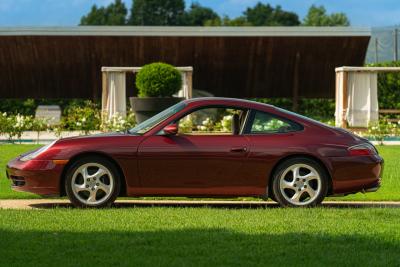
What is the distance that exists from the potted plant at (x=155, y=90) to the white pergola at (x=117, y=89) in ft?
3.20

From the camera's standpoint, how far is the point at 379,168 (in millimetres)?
9578

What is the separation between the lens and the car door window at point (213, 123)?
9773 mm

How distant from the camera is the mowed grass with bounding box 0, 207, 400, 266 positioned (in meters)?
6.19

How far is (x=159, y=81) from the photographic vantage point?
23312 mm

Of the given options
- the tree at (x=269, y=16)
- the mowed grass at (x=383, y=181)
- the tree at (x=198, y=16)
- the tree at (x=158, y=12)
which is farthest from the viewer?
the tree at (x=158, y=12)

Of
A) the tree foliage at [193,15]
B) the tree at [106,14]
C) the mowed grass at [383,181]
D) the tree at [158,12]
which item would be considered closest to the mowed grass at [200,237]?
the mowed grass at [383,181]

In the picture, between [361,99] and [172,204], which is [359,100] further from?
[172,204]

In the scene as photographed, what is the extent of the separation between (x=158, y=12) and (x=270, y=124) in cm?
10556

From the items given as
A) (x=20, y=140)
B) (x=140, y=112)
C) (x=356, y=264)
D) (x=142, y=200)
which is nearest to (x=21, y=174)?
(x=142, y=200)

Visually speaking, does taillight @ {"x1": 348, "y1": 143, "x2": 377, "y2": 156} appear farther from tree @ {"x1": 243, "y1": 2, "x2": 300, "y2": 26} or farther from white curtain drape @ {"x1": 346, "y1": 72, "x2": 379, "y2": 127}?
tree @ {"x1": 243, "y1": 2, "x2": 300, "y2": 26}

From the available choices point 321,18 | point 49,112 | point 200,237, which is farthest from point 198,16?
point 200,237

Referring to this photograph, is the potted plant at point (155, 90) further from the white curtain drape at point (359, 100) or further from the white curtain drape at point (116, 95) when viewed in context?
the white curtain drape at point (359, 100)

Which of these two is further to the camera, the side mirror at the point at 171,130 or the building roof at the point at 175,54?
the building roof at the point at 175,54

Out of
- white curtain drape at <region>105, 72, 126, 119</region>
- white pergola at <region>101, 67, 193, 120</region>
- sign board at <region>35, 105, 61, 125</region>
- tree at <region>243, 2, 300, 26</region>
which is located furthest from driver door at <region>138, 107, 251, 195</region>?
tree at <region>243, 2, 300, 26</region>
